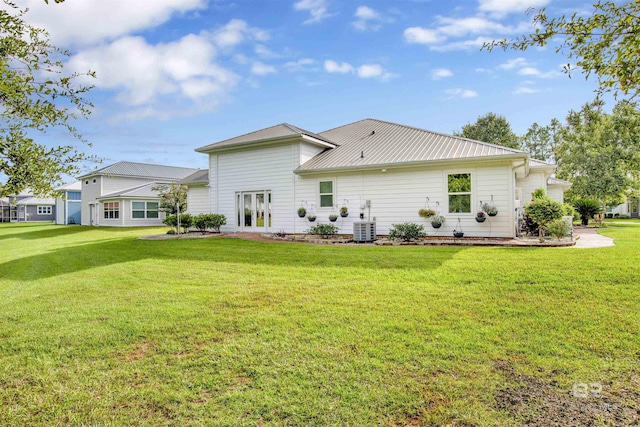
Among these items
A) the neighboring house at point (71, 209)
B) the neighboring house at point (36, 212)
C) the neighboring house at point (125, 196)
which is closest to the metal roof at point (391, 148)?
the neighboring house at point (125, 196)

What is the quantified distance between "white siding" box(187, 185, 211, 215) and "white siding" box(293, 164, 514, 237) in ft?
22.6

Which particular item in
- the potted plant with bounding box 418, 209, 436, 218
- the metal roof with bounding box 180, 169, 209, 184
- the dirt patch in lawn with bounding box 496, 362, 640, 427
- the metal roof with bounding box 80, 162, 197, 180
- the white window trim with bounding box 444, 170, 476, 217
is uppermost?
the metal roof with bounding box 80, 162, 197, 180

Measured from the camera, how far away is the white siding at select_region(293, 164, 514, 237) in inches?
487

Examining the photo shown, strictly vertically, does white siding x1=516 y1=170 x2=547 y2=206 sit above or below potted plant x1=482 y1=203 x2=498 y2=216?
above

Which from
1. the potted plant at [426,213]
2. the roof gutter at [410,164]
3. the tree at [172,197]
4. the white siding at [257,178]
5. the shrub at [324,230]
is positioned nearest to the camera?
the roof gutter at [410,164]

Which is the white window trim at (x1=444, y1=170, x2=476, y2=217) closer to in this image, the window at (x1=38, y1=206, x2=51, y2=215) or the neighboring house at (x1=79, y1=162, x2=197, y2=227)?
the neighboring house at (x1=79, y1=162, x2=197, y2=227)

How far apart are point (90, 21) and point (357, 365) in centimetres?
559

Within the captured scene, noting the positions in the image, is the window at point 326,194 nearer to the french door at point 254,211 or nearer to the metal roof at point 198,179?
the french door at point 254,211

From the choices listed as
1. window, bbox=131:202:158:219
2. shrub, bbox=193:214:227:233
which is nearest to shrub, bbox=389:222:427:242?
shrub, bbox=193:214:227:233

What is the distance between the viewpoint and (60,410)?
262 centimetres

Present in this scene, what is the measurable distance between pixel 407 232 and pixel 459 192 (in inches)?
99.4

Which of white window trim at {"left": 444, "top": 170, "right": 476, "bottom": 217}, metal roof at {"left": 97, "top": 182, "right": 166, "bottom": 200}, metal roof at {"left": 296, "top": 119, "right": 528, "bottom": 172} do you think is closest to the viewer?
white window trim at {"left": 444, "top": 170, "right": 476, "bottom": 217}

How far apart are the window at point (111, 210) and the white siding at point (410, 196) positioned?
72.4ft

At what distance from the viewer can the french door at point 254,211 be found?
17.2 m
